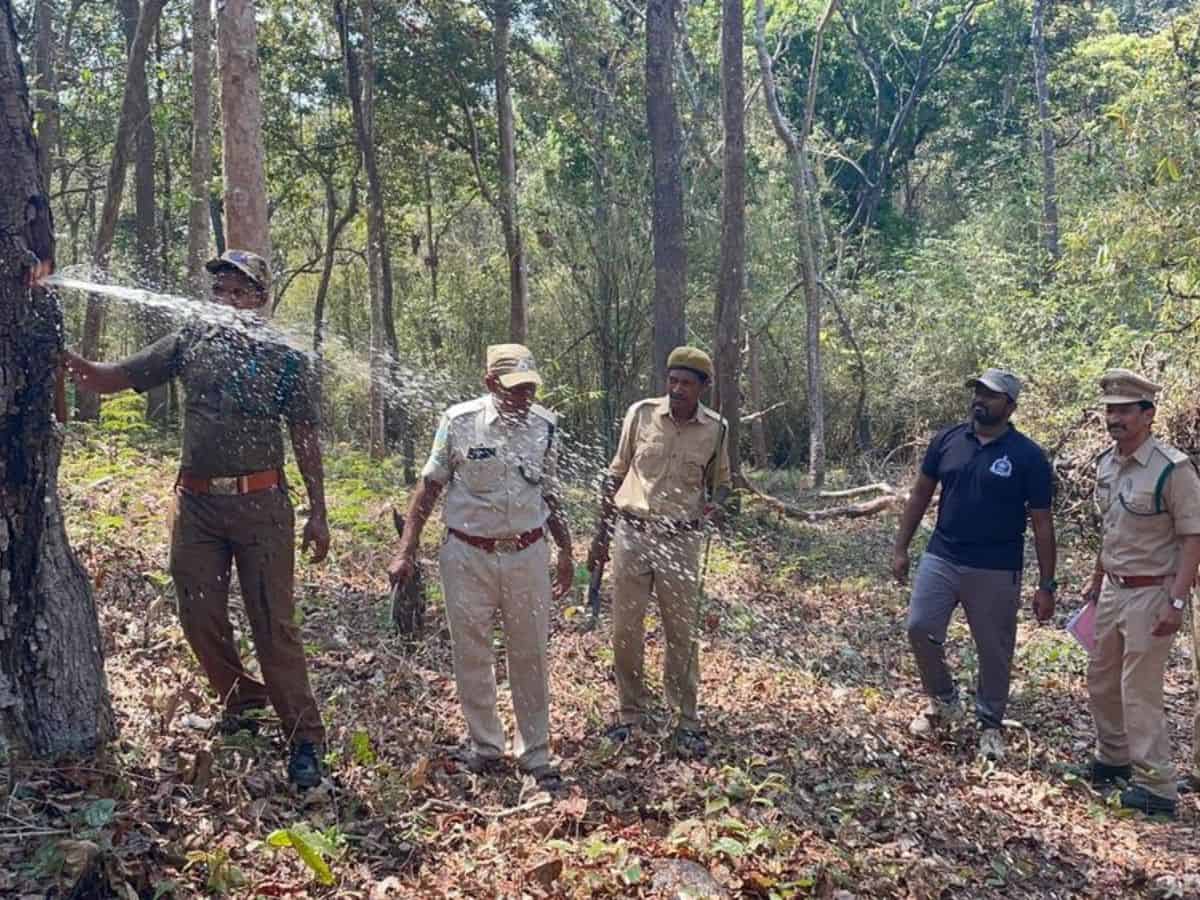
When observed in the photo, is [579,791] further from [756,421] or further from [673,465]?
[756,421]

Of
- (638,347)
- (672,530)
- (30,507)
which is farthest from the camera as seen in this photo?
(638,347)

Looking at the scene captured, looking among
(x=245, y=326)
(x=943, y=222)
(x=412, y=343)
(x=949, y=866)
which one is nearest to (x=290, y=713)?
(x=245, y=326)

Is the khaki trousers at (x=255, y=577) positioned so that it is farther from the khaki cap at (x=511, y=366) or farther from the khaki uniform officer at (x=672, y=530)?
the khaki uniform officer at (x=672, y=530)

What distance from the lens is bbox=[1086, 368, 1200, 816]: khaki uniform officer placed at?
5008 mm

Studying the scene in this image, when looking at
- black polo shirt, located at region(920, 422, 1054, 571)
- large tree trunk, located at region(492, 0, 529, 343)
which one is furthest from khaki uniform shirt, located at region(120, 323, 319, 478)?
large tree trunk, located at region(492, 0, 529, 343)

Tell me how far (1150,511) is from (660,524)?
2444mm

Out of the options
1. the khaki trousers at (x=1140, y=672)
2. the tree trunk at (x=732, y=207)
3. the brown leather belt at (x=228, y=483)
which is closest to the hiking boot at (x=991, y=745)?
the khaki trousers at (x=1140, y=672)

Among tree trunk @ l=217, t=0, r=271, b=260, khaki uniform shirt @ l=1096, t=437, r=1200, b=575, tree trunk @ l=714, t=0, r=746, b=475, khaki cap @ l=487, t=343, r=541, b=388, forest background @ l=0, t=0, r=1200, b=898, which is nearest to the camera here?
forest background @ l=0, t=0, r=1200, b=898

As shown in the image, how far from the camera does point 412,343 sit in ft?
82.8

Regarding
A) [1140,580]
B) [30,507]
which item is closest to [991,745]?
[1140,580]

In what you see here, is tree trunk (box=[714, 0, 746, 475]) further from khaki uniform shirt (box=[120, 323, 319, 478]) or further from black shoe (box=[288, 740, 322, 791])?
black shoe (box=[288, 740, 322, 791])

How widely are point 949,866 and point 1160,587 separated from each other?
6.18ft

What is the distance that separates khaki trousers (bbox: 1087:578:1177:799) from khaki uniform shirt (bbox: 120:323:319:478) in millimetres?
4169

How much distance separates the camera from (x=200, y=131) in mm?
12445
